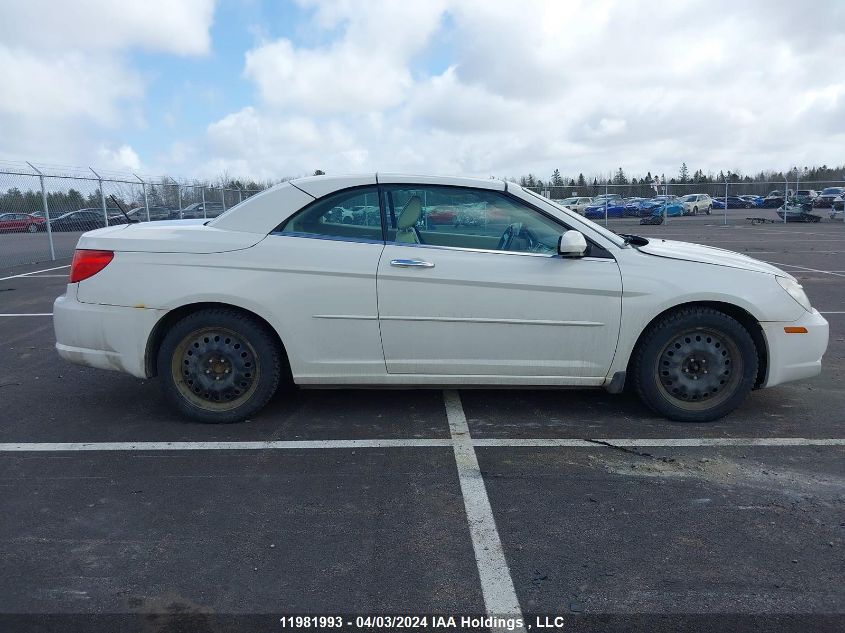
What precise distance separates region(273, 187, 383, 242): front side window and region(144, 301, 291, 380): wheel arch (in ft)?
1.92

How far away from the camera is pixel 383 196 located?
4504 millimetres

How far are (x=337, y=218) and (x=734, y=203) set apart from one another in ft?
141

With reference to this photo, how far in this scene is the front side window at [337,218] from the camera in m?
4.45

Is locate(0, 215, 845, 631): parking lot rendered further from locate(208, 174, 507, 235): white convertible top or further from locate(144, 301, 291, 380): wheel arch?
locate(208, 174, 507, 235): white convertible top

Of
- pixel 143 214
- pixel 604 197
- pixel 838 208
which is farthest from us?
pixel 838 208

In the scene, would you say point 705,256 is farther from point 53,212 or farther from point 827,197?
point 827,197

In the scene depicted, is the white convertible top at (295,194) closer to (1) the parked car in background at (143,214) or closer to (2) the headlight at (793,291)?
(2) the headlight at (793,291)

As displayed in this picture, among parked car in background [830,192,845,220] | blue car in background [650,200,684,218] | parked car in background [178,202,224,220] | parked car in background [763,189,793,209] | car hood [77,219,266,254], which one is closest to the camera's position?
car hood [77,219,266,254]

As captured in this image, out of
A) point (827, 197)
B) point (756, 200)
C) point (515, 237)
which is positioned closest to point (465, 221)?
point (515, 237)

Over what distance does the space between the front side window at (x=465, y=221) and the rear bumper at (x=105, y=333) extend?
5.54ft

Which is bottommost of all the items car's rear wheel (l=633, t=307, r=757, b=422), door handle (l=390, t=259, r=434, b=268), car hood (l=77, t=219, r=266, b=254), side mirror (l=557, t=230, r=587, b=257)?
car's rear wheel (l=633, t=307, r=757, b=422)

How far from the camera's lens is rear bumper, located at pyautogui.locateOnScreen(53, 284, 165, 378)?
Result: 173 inches

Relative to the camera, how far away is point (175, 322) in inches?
178

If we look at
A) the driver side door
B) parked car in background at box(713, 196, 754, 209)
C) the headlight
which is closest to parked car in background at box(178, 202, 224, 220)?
the driver side door
